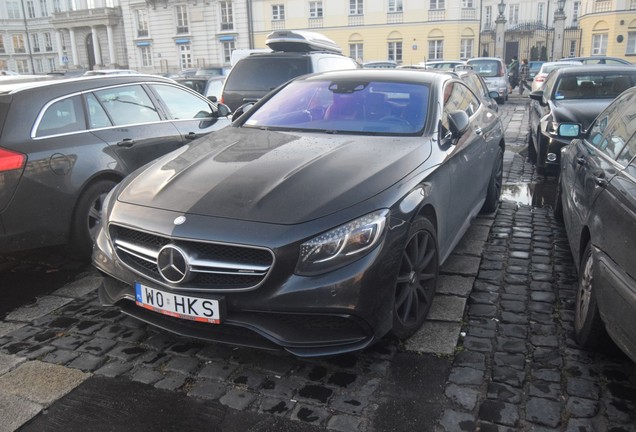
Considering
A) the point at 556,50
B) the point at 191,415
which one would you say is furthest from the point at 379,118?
the point at 556,50

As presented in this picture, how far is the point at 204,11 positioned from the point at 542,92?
49987 mm

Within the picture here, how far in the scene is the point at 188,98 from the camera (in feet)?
21.3

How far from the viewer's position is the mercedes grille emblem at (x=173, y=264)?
299cm

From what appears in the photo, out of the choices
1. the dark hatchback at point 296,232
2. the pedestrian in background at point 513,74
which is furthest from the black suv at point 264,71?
the pedestrian in background at point 513,74

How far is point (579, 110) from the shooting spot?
7.84 m

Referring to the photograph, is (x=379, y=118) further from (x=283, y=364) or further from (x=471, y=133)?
(x=283, y=364)

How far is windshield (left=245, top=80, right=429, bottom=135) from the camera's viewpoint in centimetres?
426

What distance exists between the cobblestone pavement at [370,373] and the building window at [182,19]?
182 feet

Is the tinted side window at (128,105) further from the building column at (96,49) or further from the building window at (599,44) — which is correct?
the building column at (96,49)

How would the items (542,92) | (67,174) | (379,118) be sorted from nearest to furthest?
(379,118) → (67,174) → (542,92)

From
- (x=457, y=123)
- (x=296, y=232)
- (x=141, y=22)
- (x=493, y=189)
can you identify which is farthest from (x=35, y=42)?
(x=296, y=232)

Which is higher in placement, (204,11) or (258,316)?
(204,11)

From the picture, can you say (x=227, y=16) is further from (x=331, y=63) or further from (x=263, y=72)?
(x=263, y=72)

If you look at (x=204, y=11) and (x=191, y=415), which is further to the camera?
(x=204, y=11)
